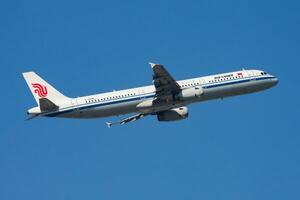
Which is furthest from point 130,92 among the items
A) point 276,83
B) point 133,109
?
point 276,83

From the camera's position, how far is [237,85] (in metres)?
90.6

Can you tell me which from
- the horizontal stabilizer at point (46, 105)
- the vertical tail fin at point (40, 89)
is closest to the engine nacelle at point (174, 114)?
the vertical tail fin at point (40, 89)

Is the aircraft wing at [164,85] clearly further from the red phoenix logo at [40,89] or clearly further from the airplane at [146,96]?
the red phoenix logo at [40,89]

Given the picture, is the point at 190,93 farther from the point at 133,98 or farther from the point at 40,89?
the point at 40,89

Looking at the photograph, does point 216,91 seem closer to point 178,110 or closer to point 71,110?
point 178,110

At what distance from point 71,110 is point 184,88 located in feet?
48.8

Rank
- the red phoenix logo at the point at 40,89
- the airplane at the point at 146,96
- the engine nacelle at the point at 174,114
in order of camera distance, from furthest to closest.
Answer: the engine nacelle at the point at 174,114 → the red phoenix logo at the point at 40,89 → the airplane at the point at 146,96

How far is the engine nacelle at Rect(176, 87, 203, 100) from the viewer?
85.8 m

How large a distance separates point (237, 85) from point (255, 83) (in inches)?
122

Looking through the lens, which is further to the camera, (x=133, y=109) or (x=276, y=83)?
(x=276, y=83)

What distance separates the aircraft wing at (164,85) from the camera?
8525 cm

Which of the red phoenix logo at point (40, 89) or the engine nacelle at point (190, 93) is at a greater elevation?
the red phoenix logo at point (40, 89)

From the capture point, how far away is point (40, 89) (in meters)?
90.3

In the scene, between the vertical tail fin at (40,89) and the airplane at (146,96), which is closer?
the airplane at (146,96)
